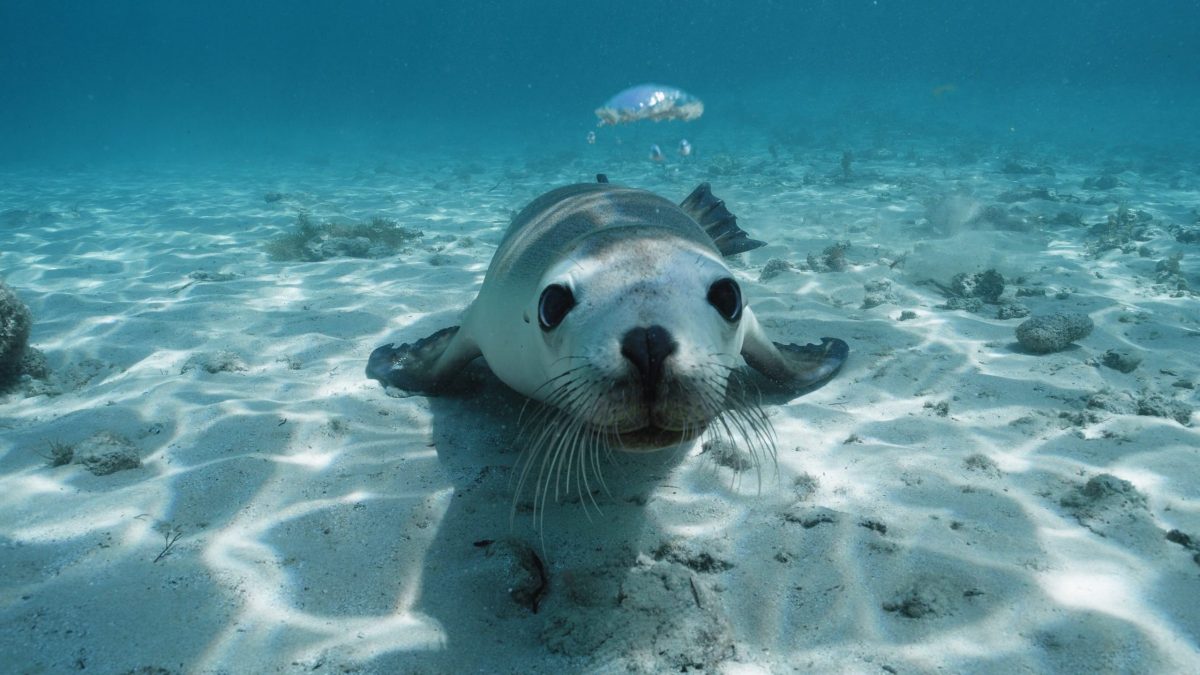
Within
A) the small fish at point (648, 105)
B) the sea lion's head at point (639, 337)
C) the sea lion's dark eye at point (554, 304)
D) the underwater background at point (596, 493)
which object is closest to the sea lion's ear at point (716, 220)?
the underwater background at point (596, 493)

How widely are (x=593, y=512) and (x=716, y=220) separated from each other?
2.92 metres

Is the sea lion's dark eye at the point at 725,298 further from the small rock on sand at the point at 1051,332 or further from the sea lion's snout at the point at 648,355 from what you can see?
the small rock on sand at the point at 1051,332

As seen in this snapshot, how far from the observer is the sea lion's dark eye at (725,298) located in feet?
6.66

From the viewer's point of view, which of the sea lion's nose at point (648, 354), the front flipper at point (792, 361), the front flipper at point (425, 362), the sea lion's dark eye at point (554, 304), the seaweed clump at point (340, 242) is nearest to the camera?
the sea lion's nose at point (648, 354)

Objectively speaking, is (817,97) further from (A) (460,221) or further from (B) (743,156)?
(A) (460,221)

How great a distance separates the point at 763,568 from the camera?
2170 mm

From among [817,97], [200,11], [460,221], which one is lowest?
[460,221]

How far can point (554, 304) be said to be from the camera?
2043mm

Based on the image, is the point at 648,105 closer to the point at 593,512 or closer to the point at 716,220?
the point at 716,220

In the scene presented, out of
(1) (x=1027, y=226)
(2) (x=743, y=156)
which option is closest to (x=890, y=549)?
(1) (x=1027, y=226)

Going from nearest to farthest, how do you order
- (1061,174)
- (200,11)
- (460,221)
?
(460,221), (1061,174), (200,11)

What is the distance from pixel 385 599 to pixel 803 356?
9.07ft

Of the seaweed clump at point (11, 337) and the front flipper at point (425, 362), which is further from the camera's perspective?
the seaweed clump at point (11, 337)

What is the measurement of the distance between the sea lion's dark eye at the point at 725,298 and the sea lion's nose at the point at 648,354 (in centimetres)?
41
